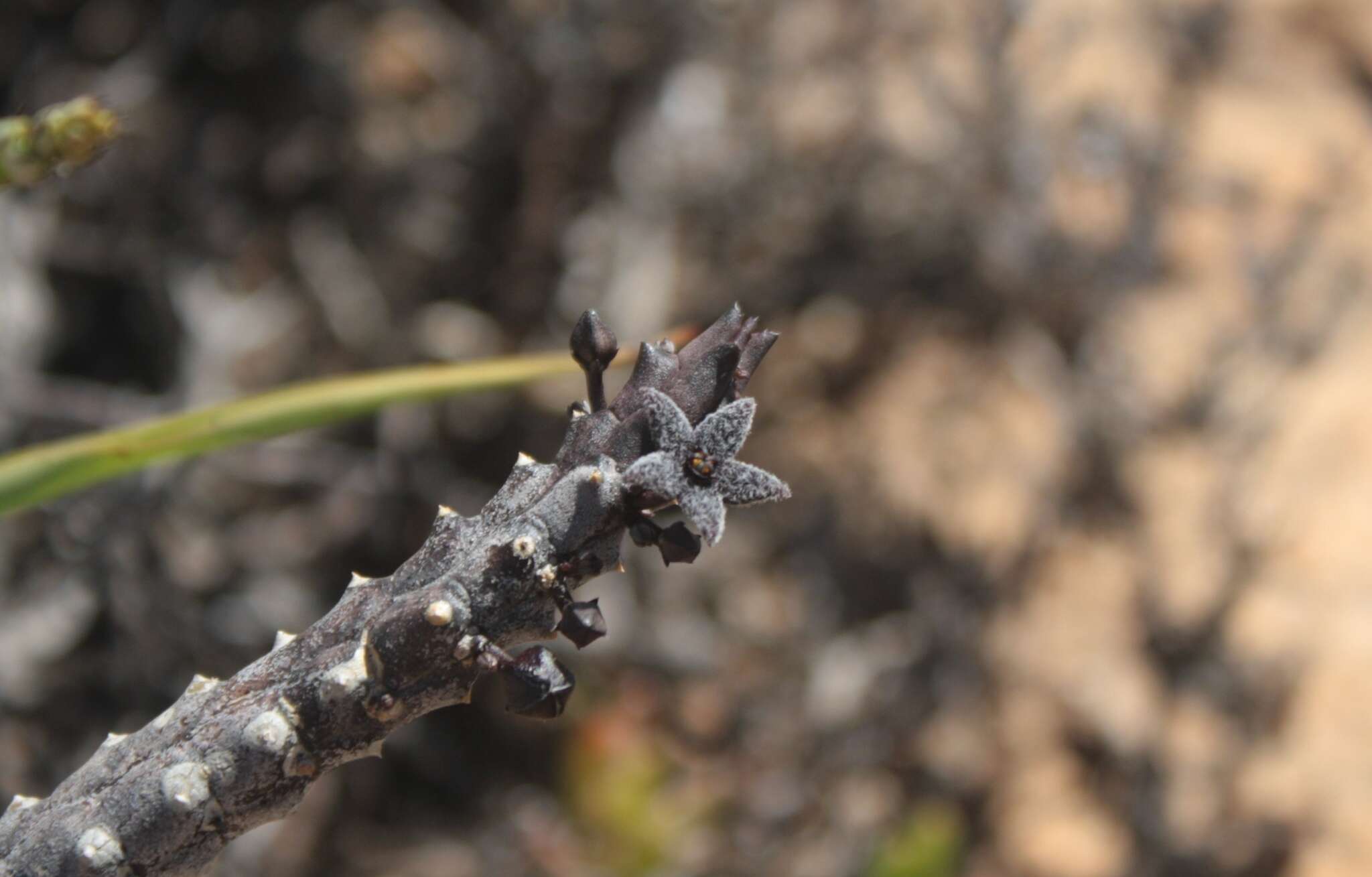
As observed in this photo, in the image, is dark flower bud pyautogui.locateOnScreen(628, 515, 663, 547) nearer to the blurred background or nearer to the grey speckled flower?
the grey speckled flower

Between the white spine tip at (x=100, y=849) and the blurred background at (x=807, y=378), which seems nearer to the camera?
the white spine tip at (x=100, y=849)

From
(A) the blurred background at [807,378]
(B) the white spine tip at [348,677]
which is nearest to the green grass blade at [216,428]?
(B) the white spine tip at [348,677]

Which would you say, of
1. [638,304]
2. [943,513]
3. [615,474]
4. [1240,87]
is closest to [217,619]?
[638,304]

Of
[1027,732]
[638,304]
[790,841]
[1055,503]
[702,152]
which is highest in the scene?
[702,152]

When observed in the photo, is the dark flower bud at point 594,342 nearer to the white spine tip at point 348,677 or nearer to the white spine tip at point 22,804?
the white spine tip at point 348,677

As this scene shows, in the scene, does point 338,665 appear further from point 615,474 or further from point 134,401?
point 134,401

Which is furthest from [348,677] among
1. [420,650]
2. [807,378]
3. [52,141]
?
[807,378]
